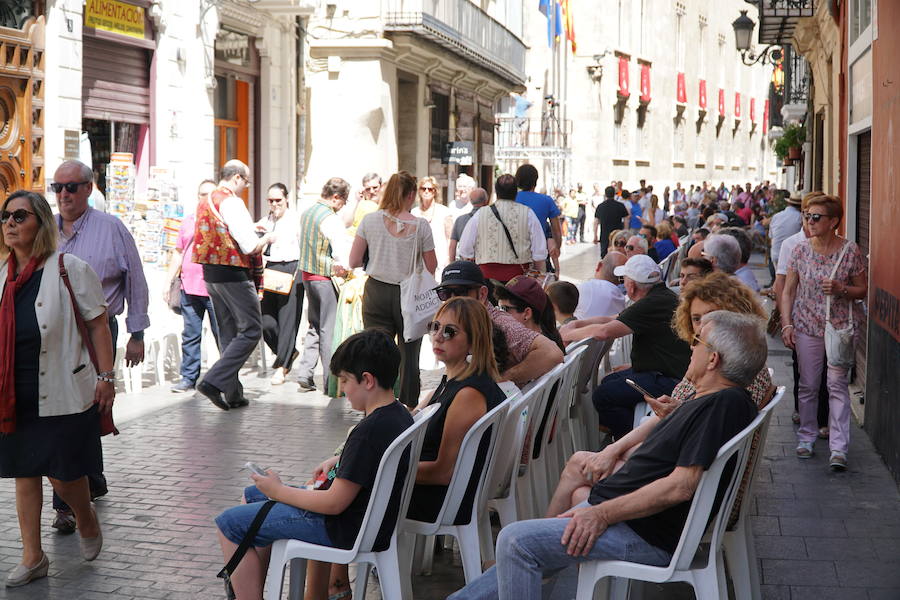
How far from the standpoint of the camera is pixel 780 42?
22.0 m

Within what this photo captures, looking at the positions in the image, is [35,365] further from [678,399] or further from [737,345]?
[737,345]

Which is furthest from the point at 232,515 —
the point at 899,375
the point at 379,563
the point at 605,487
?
the point at 899,375

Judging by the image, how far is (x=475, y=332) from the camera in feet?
16.3

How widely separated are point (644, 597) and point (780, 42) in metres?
18.3

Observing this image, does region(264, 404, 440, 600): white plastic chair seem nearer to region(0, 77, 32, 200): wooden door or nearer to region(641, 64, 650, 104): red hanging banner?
region(0, 77, 32, 200): wooden door

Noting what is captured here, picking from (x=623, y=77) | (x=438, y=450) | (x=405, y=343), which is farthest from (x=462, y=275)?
(x=623, y=77)

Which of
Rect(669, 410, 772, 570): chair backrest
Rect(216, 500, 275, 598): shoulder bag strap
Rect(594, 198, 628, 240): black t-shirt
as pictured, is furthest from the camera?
Rect(594, 198, 628, 240): black t-shirt

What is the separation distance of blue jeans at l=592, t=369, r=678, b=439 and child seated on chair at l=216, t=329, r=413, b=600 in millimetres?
2553

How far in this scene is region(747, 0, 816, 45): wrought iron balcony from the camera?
16.9 metres

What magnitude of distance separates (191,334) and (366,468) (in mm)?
6441

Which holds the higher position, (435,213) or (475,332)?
(435,213)

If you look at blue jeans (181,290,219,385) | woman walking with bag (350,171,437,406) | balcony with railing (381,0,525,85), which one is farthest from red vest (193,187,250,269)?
balcony with railing (381,0,525,85)

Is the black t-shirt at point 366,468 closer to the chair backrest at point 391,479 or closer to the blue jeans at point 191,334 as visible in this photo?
the chair backrest at point 391,479

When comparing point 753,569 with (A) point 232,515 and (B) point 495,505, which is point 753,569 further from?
(A) point 232,515
